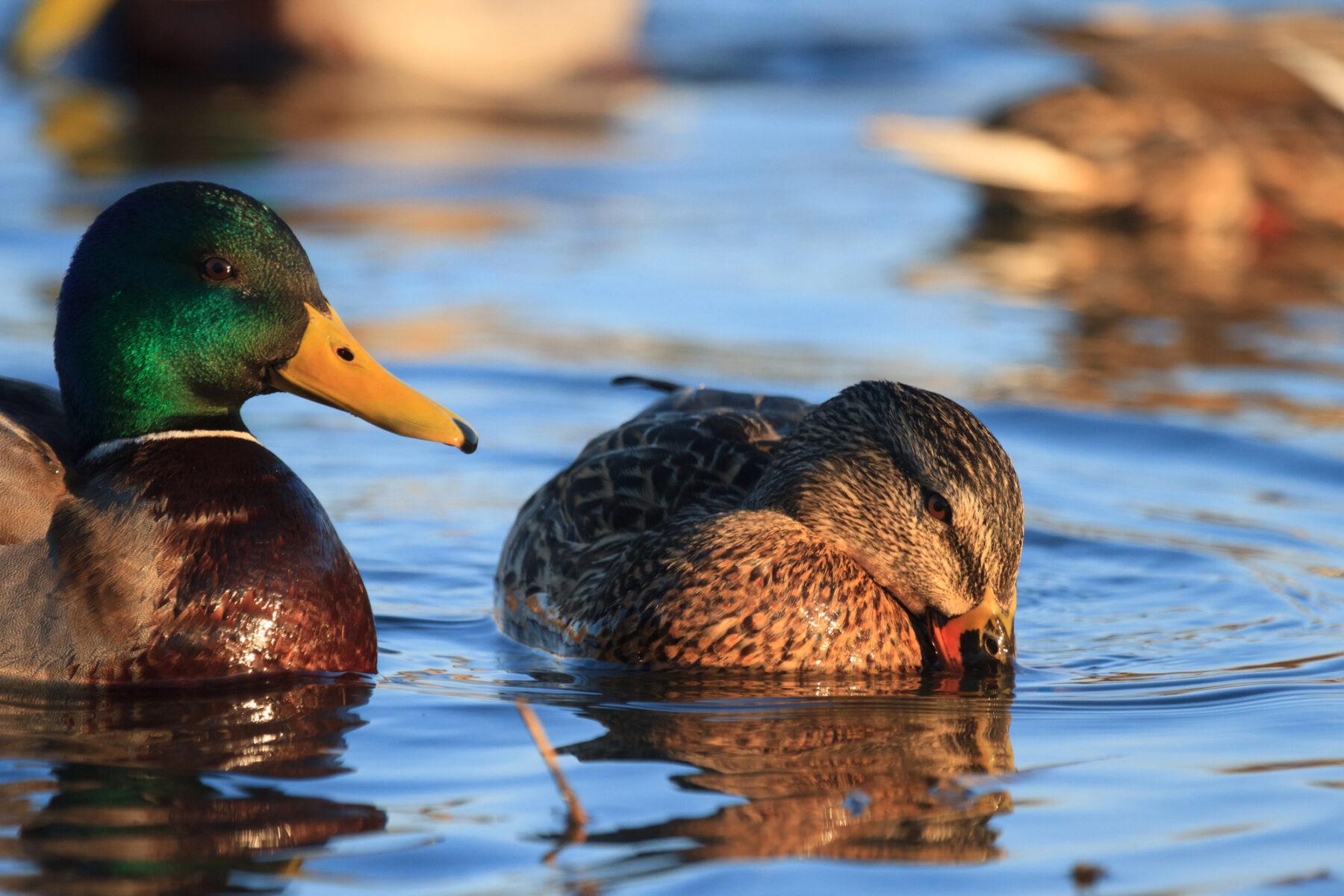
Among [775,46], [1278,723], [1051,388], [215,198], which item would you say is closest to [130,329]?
[215,198]

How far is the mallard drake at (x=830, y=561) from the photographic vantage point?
4859 mm

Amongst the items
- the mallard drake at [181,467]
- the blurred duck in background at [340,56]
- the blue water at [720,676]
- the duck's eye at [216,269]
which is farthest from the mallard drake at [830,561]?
the blurred duck in background at [340,56]

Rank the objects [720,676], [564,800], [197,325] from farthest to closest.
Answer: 1. [720,676]
2. [197,325]
3. [564,800]

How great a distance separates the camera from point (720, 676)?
486cm

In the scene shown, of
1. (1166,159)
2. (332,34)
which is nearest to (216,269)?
(1166,159)

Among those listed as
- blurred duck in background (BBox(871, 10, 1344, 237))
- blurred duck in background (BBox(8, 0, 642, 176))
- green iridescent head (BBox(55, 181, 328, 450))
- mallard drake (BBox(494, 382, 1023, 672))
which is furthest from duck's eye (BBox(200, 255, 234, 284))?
blurred duck in background (BBox(8, 0, 642, 176))

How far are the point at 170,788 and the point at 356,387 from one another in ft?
3.92

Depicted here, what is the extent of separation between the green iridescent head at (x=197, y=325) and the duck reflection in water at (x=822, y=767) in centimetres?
87

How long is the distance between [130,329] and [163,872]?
1631 mm

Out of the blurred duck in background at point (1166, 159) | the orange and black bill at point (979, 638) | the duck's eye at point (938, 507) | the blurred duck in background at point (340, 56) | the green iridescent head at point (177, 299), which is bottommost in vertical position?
the orange and black bill at point (979, 638)

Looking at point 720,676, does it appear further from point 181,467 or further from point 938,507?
point 181,467

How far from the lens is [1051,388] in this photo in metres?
7.89

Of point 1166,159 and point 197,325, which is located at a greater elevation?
point 1166,159

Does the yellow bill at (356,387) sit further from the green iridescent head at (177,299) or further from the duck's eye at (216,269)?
the duck's eye at (216,269)
